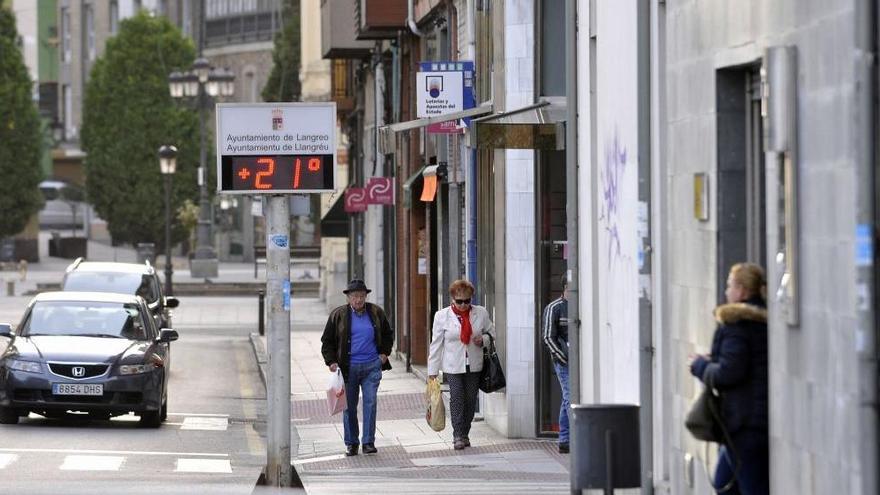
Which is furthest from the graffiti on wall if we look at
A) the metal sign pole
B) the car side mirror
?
the car side mirror

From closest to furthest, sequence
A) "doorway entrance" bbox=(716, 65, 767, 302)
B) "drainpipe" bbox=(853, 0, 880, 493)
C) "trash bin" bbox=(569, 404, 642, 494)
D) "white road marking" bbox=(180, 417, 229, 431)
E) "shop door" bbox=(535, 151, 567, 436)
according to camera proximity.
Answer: "drainpipe" bbox=(853, 0, 880, 493) < "trash bin" bbox=(569, 404, 642, 494) < "doorway entrance" bbox=(716, 65, 767, 302) < "shop door" bbox=(535, 151, 567, 436) < "white road marking" bbox=(180, 417, 229, 431)

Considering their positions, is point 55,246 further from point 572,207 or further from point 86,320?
point 572,207

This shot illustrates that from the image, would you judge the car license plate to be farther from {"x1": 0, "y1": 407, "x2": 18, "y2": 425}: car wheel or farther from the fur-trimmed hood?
the fur-trimmed hood

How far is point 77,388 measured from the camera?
20.3 meters

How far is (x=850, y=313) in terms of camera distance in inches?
328

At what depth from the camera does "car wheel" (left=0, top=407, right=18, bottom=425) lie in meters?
20.6

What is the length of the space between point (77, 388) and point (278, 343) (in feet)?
19.5

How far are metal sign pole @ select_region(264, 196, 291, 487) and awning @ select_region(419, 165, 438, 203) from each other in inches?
424

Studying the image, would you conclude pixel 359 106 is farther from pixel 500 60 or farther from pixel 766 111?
pixel 766 111

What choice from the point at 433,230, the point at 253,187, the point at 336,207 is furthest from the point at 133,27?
the point at 253,187

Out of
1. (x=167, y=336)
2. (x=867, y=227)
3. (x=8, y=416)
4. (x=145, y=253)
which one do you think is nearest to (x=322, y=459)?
(x=8, y=416)

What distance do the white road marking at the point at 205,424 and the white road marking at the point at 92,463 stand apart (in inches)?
150

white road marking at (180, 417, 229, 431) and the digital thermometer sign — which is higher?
the digital thermometer sign

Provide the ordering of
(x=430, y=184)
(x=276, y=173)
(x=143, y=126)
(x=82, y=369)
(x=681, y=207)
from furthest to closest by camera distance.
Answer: (x=143, y=126), (x=430, y=184), (x=82, y=369), (x=276, y=173), (x=681, y=207)
